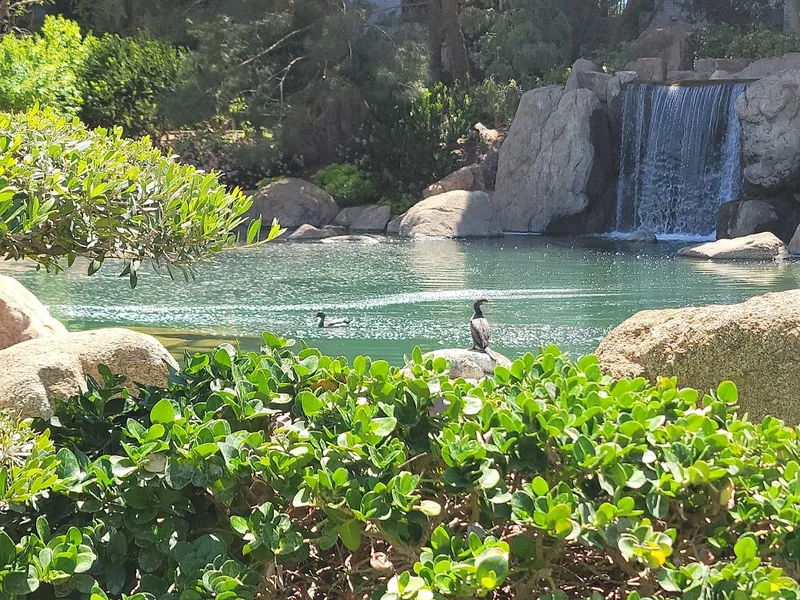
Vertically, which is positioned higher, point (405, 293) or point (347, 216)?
point (347, 216)

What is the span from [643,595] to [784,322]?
9.08 feet

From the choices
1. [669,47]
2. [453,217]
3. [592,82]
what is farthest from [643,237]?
[669,47]

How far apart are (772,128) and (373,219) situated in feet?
30.1

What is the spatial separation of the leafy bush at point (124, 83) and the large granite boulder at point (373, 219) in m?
5.75

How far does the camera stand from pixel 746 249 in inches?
646

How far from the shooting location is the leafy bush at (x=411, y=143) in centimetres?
2477

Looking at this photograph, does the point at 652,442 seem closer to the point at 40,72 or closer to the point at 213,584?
the point at 213,584

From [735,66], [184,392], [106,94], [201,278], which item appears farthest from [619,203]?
[184,392]

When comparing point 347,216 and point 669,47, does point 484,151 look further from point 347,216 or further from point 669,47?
point 669,47

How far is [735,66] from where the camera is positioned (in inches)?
985

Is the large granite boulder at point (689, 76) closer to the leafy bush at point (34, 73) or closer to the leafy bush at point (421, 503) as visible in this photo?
the leafy bush at point (34, 73)

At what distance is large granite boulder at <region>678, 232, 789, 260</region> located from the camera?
53.4 ft

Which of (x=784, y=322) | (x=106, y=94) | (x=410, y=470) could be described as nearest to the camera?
(x=410, y=470)

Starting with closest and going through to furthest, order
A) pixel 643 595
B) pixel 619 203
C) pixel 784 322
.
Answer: pixel 643 595
pixel 784 322
pixel 619 203
